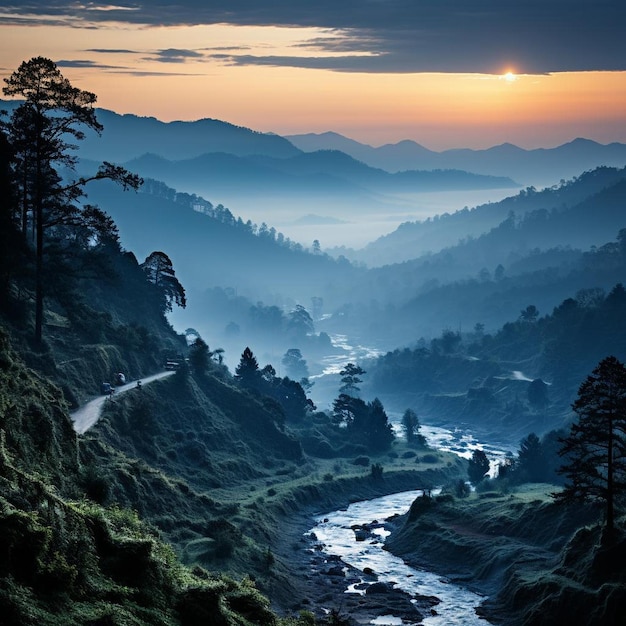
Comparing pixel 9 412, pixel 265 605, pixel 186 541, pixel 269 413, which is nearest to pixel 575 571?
pixel 186 541

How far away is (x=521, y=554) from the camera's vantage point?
73.8 meters

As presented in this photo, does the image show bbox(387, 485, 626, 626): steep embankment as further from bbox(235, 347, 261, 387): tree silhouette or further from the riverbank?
bbox(235, 347, 261, 387): tree silhouette

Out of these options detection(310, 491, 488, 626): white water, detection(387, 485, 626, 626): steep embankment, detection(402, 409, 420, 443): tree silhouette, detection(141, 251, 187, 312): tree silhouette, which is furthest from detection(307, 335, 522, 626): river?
detection(141, 251, 187, 312): tree silhouette

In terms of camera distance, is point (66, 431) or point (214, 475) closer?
point (66, 431)

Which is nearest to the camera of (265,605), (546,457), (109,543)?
(109,543)

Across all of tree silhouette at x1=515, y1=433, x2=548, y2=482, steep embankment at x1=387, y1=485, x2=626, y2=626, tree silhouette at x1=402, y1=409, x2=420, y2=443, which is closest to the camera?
steep embankment at x1=387, y1=485, x2=626, y2=626

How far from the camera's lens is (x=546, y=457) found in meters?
131

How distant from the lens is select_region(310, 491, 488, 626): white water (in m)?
65.5

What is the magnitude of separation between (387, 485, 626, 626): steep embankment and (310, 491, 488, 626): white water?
1611mm

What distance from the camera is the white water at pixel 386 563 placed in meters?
65.5

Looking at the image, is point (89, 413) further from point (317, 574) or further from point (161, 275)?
point (161, 275)

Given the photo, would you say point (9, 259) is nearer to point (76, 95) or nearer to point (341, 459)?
point (76, 95)

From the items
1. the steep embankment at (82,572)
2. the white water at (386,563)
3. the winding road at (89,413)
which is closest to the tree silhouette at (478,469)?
the white water at (386,563)

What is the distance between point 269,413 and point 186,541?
56570 mm
